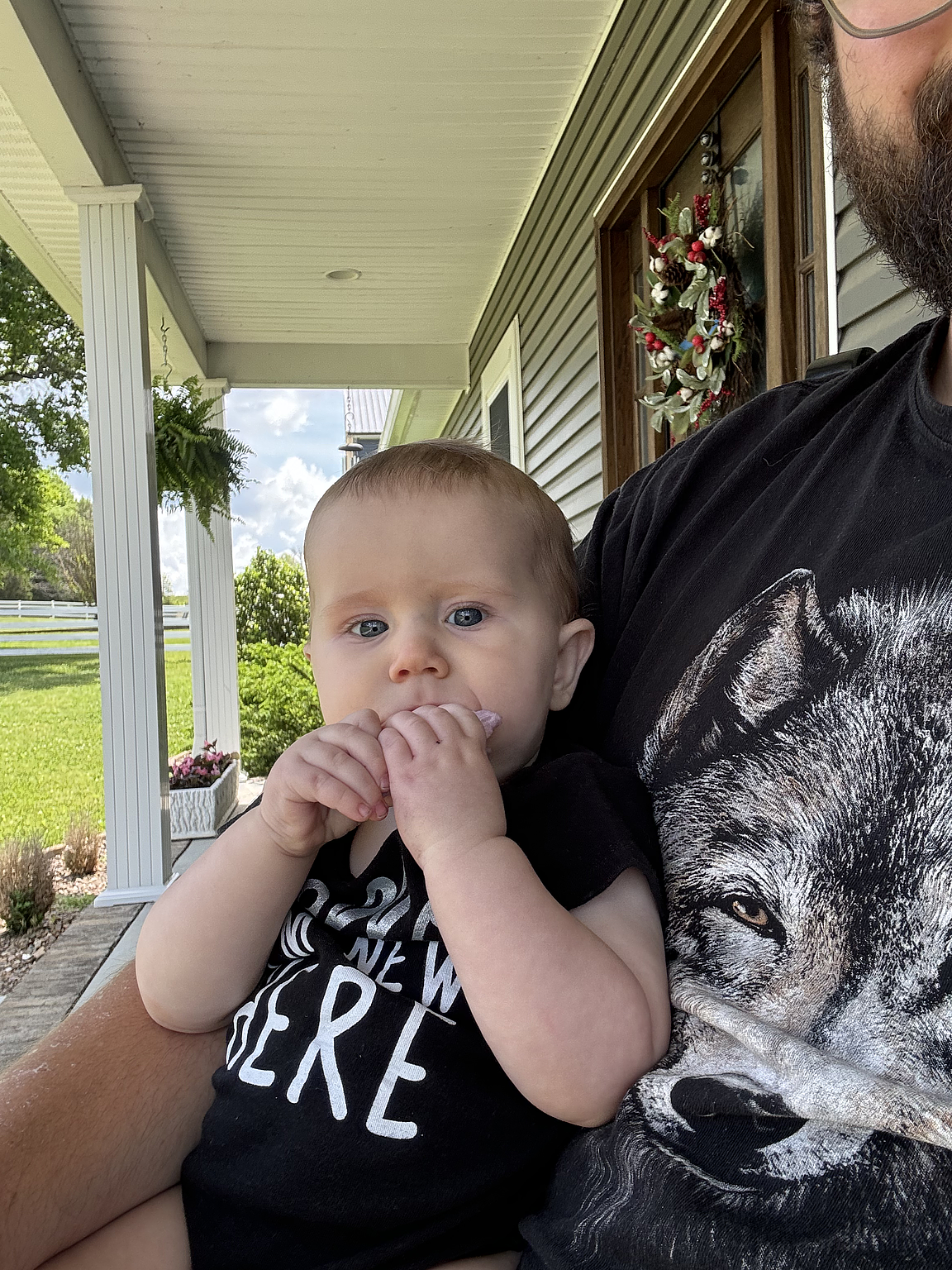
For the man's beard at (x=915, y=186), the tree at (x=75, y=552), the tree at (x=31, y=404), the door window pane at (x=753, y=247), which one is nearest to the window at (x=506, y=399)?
the door window pane at (x=753, y=247)

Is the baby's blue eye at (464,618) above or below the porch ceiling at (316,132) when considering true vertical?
below

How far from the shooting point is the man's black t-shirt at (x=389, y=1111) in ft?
2.89

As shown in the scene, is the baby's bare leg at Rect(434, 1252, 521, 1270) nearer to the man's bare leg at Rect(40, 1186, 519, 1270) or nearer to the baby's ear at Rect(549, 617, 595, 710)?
the man's bare leg at Rect(40, 1186, 519, 1270)

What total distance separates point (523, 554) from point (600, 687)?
191mm

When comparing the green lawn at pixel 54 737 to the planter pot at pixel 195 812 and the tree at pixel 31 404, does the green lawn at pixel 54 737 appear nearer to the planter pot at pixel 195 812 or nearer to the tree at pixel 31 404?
the tree at pixel 31 404

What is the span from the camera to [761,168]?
8.89 feet

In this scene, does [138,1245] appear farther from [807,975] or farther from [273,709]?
[273,709]

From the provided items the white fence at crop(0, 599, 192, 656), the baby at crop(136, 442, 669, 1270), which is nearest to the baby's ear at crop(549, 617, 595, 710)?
the baby at crop(136, 442, 669, 1270)

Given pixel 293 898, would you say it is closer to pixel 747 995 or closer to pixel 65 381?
pixel 747 995

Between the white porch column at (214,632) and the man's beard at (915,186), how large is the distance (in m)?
7.38

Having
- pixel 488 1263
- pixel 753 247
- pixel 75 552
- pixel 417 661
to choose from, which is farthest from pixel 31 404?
Answer: pixel 488 1263

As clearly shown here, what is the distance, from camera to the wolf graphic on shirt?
0.67 m

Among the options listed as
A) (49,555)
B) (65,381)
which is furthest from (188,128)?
(49,555)

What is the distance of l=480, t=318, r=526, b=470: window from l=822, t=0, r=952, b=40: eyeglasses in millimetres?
4774
